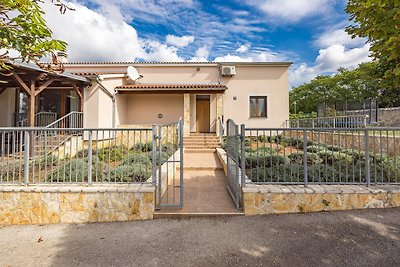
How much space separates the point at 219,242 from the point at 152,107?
1151 centimetres

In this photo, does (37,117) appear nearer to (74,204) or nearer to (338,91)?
(74,204)

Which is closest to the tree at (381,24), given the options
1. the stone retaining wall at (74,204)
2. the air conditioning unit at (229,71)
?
the stone retaining wall at (74,204)

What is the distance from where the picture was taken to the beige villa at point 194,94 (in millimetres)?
12023

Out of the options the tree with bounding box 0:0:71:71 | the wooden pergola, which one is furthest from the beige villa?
the tree with bounding box 0:0:71:71

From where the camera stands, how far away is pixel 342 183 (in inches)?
155

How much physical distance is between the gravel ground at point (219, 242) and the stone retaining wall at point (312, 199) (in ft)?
0.46

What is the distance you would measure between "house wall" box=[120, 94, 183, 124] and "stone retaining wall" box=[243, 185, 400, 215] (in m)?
10.2

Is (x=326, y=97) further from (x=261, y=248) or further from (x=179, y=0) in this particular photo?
(x=261, y=248)

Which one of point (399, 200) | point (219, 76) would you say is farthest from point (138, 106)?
point (399, 200)

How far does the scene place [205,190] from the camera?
479cm

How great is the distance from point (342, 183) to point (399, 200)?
36.7 inches

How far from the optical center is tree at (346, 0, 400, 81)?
10.8 ft

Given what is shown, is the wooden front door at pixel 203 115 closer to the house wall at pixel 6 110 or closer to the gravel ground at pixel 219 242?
the house wall at pixel 6 110

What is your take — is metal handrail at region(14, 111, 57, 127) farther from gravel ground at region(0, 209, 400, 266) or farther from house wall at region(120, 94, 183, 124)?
gravel ground at region(0, 209, 400, 266)
